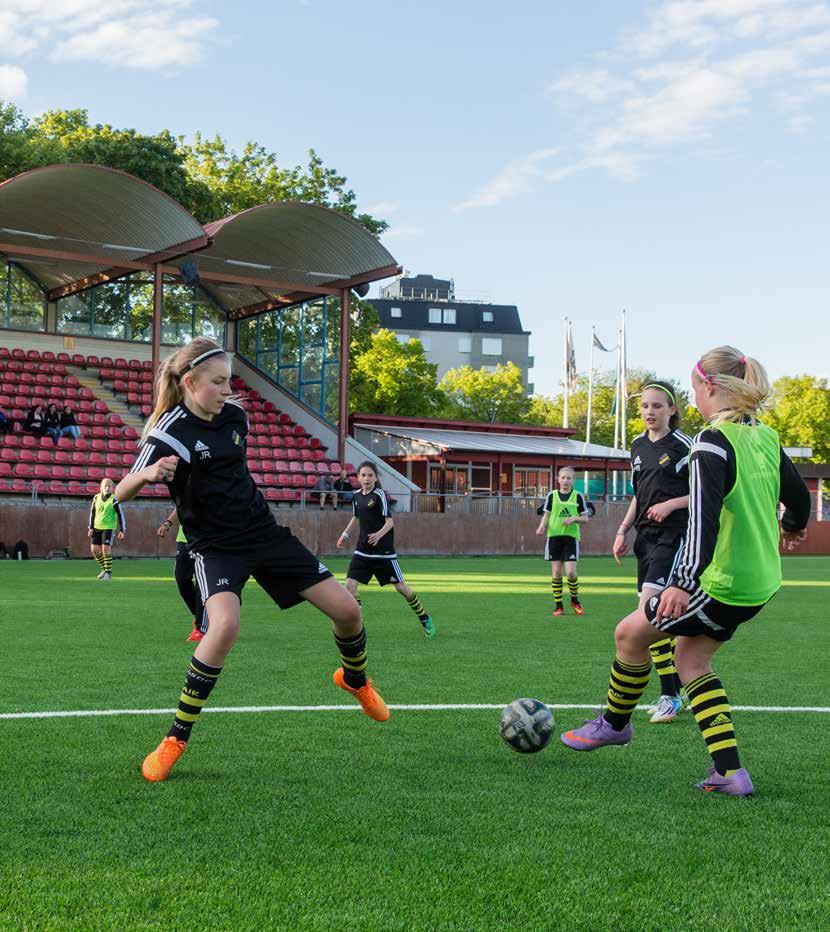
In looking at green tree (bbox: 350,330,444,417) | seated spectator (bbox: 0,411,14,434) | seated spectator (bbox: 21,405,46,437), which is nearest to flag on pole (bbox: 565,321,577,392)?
green tree (bbox: 350,330,444,417)

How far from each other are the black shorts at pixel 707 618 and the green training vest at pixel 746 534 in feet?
0.10

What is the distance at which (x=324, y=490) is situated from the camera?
32344 millimetres

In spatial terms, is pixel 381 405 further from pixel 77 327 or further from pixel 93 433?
pixel 93 433

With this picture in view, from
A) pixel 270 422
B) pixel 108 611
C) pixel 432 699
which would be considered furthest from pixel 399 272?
pixel 432 699

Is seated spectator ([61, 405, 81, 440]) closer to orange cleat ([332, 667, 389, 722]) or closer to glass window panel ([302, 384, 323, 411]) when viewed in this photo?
glass window panel ([302, 384, 323, 411])

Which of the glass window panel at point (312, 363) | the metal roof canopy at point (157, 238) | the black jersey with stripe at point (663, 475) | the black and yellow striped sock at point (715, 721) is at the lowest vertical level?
the black and yellow striped sock at point (715, 721)

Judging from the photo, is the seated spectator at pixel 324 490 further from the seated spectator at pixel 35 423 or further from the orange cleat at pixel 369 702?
the orange cleat at pixel 369 702

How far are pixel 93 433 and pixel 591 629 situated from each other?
22.3 m

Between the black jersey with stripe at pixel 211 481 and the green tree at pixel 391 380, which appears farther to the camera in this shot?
the green tree at pixel 391 380

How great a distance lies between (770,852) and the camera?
4.02 meters

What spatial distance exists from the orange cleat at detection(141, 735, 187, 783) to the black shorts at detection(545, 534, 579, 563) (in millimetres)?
10601

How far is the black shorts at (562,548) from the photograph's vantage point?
15359 millimetres

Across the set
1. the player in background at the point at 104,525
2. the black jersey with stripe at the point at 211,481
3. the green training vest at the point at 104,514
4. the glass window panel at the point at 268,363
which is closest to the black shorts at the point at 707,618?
the black jersey with stripe at the point at 211,481

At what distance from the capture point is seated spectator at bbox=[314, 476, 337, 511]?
31.7 m
